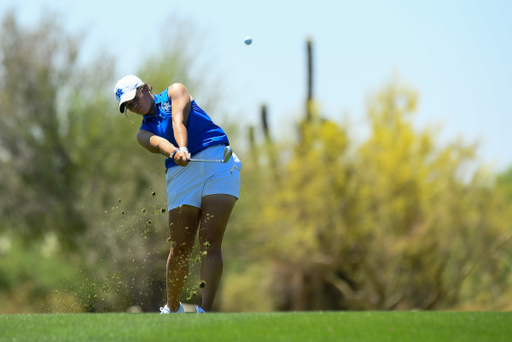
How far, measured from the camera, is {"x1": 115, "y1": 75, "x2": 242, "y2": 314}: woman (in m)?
4.45

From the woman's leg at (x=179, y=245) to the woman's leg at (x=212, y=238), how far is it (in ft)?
0.48

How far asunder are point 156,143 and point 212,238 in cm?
84

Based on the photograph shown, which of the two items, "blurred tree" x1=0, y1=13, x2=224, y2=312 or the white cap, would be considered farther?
"blurred tree" x1=0, y1=13, x2=224, y2=312

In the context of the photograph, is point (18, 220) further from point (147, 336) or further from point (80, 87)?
point (147, 336)

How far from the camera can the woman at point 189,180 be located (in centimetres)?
445

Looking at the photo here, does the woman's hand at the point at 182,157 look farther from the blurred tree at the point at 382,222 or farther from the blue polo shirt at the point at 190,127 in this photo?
the blurred tree at the point at 382,222

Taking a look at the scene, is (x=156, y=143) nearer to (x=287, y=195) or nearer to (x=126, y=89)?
(x=126, y=89)

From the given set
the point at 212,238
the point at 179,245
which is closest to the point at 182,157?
the point at 212,238

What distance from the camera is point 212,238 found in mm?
4457

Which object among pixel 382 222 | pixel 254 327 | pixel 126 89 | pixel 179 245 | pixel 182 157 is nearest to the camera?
pixel 254 327

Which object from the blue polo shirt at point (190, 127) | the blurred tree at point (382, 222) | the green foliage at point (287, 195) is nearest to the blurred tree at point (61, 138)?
the green foliage at point (287, 195)

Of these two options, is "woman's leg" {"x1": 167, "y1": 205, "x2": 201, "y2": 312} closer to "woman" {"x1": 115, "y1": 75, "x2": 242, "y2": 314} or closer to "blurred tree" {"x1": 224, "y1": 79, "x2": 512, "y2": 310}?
"woman" {"x1": 115, "y1": 75, "x2": 242, "y2": 314}

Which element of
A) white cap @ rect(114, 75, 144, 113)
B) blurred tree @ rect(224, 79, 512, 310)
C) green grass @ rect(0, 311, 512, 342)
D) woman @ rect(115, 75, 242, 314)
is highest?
white cap @ rect(114, 75, 144, 113)

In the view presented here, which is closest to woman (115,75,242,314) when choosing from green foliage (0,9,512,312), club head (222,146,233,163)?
club head (222,146,233,163)
